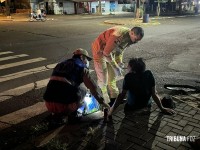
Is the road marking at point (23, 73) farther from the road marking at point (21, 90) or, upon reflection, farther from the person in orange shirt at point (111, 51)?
the person in orange shirt at point (111, 51)

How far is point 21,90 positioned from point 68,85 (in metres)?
2.79

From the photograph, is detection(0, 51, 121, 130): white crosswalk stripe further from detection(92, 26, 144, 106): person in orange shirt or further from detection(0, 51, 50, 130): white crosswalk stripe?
detection(92, 26, 144, 106): person in orange shirt

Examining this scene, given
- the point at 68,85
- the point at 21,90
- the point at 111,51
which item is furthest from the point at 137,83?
the point at 21,90

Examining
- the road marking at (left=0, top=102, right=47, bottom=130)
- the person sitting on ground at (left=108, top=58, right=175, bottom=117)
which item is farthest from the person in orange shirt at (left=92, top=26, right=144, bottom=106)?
the road marking at (left=0, top=102, right=47, bottom=130)

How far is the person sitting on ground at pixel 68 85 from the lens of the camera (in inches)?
162

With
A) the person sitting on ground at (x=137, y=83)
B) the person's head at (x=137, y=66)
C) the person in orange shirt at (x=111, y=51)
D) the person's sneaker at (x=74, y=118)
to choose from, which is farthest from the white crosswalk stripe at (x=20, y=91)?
the person's head at (x=137, y=66)

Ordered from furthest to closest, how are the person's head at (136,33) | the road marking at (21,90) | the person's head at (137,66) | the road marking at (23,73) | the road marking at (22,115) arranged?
the road marking at (23,73)
the road marking at (21,90)
the road marking at (22,115)
the person's head at (136,33)
the person's head at (137,66)

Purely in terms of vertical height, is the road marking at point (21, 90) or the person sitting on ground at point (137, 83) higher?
the person sitting on ground at point (137, 83)

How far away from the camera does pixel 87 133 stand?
414cm

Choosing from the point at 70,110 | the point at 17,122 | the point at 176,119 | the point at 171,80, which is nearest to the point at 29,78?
the point at 17,122

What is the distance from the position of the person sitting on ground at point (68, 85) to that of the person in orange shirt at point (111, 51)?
764 millimetres

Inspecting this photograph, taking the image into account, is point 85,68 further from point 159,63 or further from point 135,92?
point 159,63

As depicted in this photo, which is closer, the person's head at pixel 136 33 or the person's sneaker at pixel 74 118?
the person's sneaker at pixel 74 118

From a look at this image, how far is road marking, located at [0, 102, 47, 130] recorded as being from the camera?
485 centimetres
